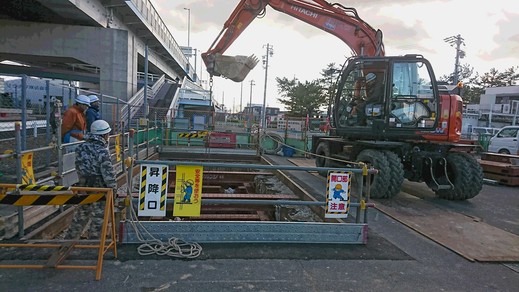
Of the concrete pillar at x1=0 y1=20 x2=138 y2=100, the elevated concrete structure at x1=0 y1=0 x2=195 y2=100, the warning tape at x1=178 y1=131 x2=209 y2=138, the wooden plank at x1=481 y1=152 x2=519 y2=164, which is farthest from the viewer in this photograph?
the concrete pillar at x1=0 y1=20 x2=138 y2=100

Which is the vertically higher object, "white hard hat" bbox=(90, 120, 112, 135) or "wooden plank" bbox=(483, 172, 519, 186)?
"white hard hat" bbox=(90, 120, 112, 135)

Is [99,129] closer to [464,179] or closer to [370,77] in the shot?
[370,77]

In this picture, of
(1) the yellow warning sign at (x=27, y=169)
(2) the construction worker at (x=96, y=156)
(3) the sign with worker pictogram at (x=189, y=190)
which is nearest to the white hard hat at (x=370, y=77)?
(3) the sign with worker pictogram at (x=189, y=190)

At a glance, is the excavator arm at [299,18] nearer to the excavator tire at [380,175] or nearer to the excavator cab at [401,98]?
the excavator cab at [401,98]

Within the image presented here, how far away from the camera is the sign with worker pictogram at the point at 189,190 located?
4.34 metres

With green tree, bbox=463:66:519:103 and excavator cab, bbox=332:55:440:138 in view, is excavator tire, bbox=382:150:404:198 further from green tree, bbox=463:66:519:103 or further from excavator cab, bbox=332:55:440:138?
green tree, bbox=463:66:519:103

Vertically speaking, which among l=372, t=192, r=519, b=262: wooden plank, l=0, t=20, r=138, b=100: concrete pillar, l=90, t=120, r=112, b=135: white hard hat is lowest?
l=372, t=192, r=519, b=262: wooden plank

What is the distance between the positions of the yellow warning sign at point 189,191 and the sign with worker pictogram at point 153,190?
0.62ft

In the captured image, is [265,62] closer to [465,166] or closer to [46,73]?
[46,73]

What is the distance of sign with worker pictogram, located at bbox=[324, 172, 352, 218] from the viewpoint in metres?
4.73

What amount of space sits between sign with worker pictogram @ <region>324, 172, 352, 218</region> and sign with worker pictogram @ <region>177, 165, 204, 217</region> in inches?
71.1

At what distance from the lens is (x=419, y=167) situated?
26.8 feet

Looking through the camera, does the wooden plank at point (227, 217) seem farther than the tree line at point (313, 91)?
No

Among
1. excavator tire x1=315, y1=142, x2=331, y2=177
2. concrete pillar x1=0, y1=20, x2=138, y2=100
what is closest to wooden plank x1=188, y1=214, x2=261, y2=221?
excavator tire x1=315, y1=142, x2=331, y2=177
